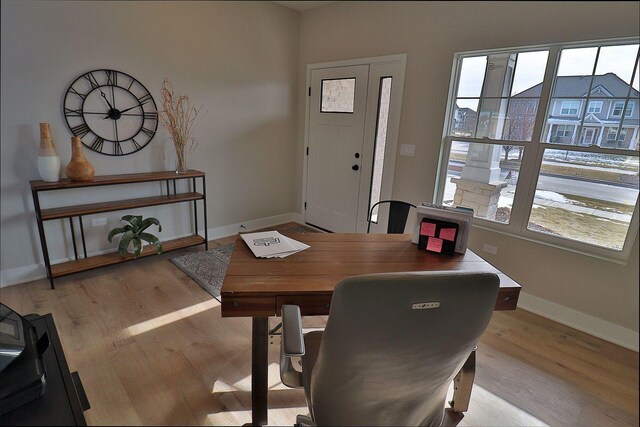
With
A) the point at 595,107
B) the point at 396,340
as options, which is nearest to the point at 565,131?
the point at 595,107

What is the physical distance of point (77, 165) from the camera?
2.34 m

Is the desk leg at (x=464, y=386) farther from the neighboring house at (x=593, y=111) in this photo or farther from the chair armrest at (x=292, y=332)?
the neighboring house at (x=593, y=111)

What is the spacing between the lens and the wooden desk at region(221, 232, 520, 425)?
1132 mm

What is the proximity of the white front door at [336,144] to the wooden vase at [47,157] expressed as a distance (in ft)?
7.98

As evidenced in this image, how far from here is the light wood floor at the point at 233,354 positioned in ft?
4.91

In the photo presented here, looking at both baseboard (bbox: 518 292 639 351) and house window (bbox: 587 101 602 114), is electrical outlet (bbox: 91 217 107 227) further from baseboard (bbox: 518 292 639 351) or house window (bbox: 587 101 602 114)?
house window (bbox: 587 101 602 114)

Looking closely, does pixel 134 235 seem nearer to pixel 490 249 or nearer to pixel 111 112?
pixel 111 112

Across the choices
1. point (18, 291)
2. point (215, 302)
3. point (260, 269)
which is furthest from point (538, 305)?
point (18, 291)

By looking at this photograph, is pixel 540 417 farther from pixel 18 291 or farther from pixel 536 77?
pixel 18 291

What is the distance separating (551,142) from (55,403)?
275 centimetres

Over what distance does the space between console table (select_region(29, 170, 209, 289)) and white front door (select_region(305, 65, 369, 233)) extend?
137cm

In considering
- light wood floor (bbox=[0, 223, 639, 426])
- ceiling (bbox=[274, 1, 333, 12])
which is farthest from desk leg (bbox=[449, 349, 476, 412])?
ceiling (bbox=[274, 1, 333, 12])

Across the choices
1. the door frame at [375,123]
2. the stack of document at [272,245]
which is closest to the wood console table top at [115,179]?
the stack of document at [272,245]

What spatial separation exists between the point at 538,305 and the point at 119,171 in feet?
11.5
